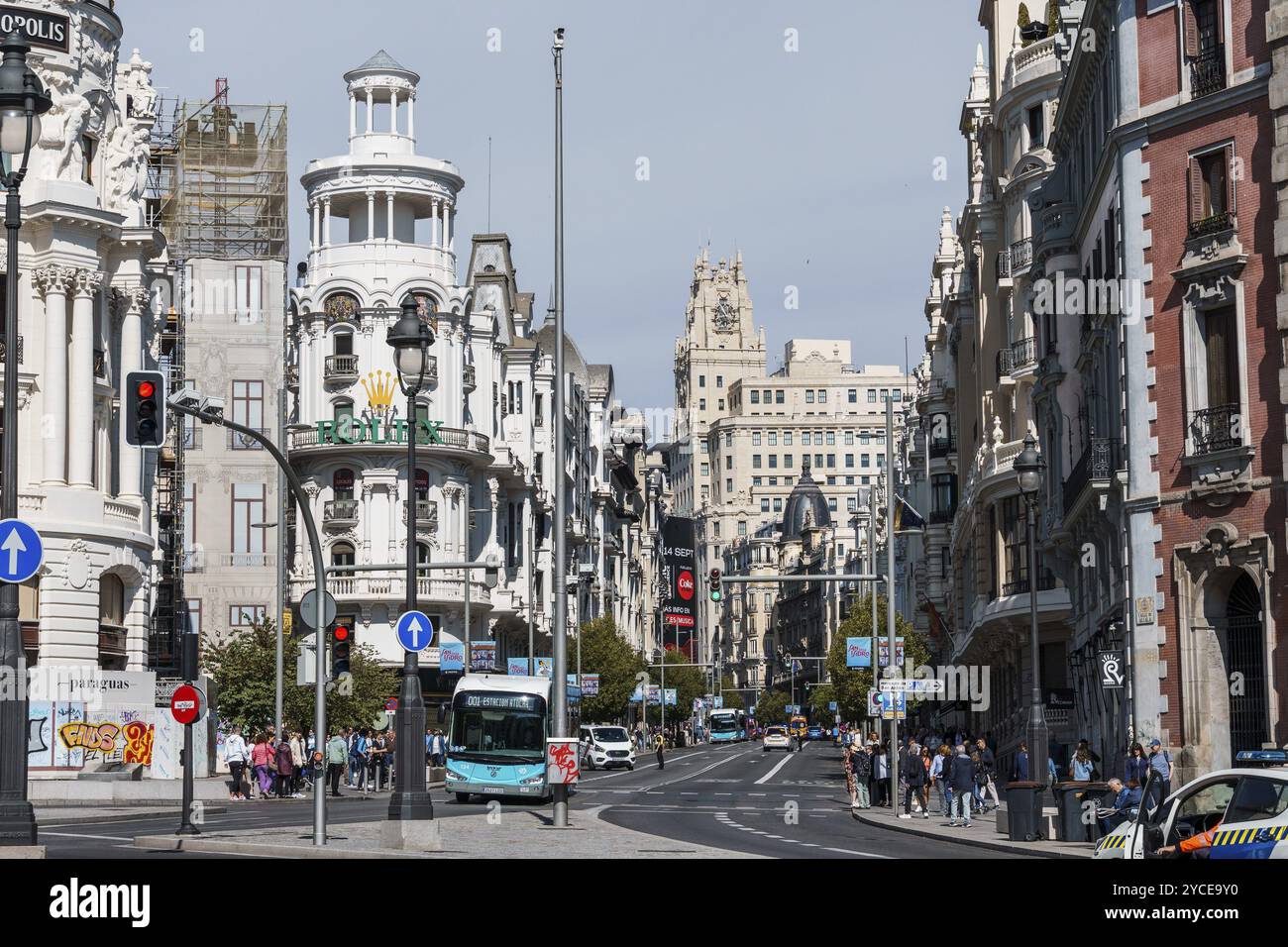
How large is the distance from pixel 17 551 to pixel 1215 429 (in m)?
21.6

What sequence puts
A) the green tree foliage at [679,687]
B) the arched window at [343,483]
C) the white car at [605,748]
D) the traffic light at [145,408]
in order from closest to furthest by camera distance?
the traffic light at [145,408], the white car at [605,748], the arched window at [343,483], the green tree foliage at [679,687]

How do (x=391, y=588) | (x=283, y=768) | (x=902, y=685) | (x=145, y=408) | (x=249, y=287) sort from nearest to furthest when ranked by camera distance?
(x=145, y=408)
(x=902, y=685)
(x=283, y=768)
(x=249, y=287)
(x=391, y=588)

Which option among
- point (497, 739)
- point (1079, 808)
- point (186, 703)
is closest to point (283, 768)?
point (497, 739)

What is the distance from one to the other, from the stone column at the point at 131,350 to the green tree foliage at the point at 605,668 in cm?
4840

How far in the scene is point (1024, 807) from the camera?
31109 mm

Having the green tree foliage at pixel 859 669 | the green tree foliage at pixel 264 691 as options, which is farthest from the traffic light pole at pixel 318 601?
the green tree foliage at pixel 859 669

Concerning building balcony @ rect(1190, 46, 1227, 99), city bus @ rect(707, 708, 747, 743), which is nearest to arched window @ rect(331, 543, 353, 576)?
building balcony @ rect(1190, 46, 1227, 99)

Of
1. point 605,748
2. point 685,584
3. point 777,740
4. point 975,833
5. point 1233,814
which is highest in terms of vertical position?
point 685,584

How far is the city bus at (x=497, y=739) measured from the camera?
45.6 meters

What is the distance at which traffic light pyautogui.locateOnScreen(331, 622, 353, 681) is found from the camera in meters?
32.2

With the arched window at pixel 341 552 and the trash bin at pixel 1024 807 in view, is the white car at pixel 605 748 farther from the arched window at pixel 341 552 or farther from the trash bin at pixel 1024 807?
the trash bin at pixel 1024 807

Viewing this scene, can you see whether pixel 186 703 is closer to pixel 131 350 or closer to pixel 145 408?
pixel 145 408
